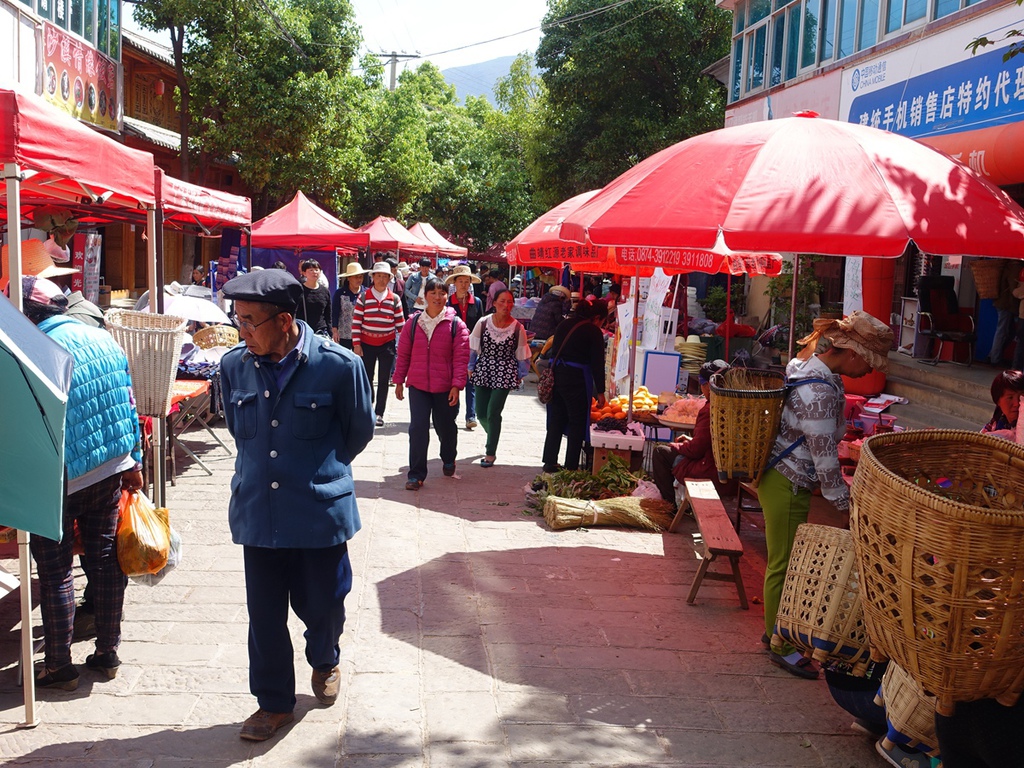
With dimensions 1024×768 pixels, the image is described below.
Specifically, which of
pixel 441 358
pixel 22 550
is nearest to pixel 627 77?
pixel 441 358

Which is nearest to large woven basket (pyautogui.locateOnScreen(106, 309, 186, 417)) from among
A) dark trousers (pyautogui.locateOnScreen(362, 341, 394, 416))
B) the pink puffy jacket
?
the pink puffy jacket

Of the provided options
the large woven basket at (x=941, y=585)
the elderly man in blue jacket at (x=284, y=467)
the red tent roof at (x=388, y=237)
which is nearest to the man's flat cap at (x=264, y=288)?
the elderly man in blue jacket at (x=284, y=467)

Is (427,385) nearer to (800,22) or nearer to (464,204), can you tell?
(800,22)

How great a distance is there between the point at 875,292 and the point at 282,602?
34.7 feet

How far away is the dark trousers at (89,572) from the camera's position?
414cm

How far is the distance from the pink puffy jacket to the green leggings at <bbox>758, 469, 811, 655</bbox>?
12.5ft

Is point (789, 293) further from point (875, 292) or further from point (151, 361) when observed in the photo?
point (151, 361)

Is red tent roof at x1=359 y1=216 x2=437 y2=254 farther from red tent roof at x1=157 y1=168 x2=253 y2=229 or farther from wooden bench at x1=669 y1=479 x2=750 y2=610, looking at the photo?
wooden bench at x1=669 y1=479 x2=750 y2=610

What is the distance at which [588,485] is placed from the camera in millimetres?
7941

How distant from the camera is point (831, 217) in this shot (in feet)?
15.7

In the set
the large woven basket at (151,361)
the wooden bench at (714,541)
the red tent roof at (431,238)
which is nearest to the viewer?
the wooden bench at (714,541)

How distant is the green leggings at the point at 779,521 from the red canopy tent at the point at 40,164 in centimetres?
337

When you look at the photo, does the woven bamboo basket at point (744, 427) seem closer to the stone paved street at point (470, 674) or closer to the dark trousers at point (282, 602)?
the stone paved street at point (470, 674)

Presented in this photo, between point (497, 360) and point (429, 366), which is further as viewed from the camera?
point (497, 360)
